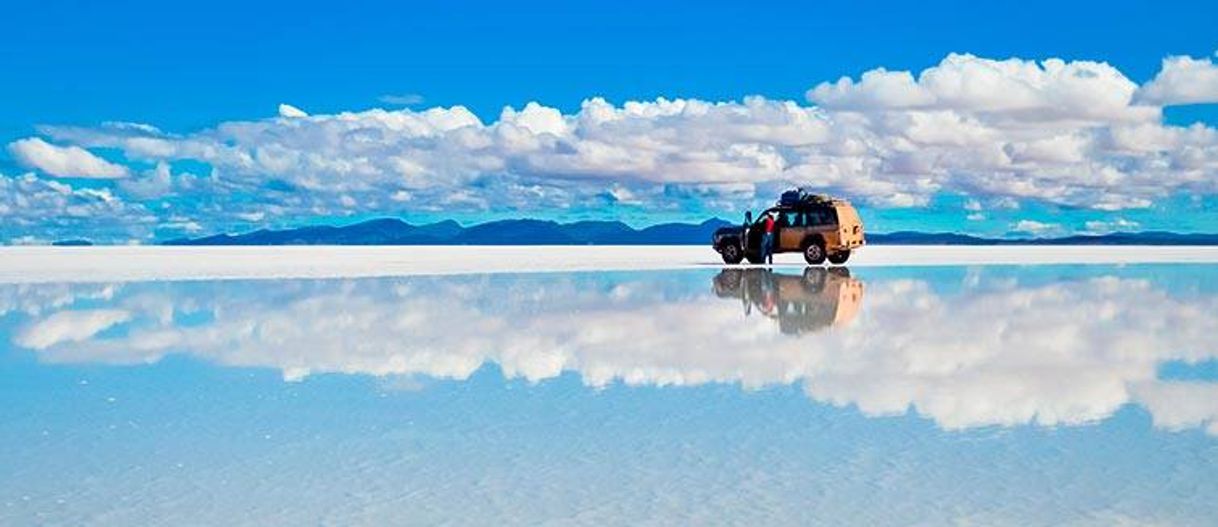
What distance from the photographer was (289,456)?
5.99 m

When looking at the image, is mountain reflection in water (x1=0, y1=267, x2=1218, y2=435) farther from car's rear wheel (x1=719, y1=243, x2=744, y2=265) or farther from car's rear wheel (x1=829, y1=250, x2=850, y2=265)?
car's rear wheel (x1=719, y1=243, x2=744, y2=265)

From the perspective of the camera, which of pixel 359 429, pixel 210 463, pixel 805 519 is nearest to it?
pixel 805 519

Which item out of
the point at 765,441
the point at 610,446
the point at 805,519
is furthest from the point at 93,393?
the point at 805,519

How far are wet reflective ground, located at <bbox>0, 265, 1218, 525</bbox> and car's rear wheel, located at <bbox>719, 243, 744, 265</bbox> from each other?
17.6 metres

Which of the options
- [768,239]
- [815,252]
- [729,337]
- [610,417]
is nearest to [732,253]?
[768,239]

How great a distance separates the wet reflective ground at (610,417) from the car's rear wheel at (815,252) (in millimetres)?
16402

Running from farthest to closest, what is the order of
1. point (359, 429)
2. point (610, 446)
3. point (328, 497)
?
point (359, 429) < point (610, 446) < point (328, 497)

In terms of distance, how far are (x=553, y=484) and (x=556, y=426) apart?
149cm

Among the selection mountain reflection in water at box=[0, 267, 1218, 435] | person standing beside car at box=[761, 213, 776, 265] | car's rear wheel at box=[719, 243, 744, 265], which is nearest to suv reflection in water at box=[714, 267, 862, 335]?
mountain reflection in water at box=[0, 267, 1218, 435]

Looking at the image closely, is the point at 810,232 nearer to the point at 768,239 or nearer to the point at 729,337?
the point at 768,239

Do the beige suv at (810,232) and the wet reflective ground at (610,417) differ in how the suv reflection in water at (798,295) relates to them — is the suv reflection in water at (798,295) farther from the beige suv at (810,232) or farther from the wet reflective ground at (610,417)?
the beige suv at (810,232)

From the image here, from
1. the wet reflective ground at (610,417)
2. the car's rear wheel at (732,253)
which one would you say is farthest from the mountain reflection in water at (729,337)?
the car's rear wheel at (732,253)

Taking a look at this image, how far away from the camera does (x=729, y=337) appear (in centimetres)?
1179

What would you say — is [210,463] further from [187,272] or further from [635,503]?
[187,272]
